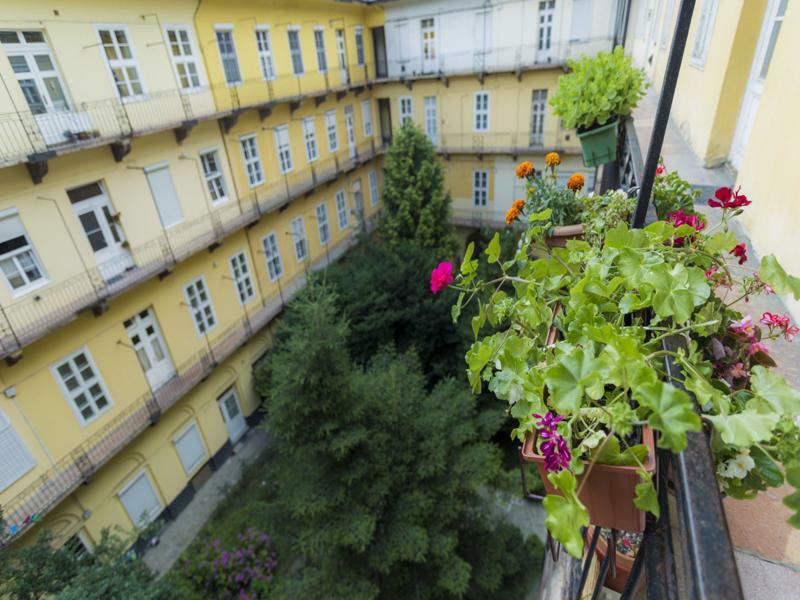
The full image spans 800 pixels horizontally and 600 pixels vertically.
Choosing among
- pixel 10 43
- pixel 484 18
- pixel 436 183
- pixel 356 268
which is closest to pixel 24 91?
pixel 10 43

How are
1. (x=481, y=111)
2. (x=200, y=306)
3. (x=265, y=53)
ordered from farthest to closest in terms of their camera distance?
(x=481, y=111)
(x=265, y=53)
(x=200, y=306)

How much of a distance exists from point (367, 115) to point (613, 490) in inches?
763

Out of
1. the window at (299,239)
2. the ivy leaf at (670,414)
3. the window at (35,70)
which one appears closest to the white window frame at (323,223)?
the window at (299,239)

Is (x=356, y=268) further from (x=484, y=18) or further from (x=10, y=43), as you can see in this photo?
(x=484, y=18)

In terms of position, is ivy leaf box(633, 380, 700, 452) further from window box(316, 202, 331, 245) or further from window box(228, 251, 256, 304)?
window box(316, 202, 331, 245)

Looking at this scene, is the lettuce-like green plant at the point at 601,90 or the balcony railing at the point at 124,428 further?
the balcony railing at the point at 124,428

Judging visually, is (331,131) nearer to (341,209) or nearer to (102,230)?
(341,209)

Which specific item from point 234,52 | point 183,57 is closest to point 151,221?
point 183,57

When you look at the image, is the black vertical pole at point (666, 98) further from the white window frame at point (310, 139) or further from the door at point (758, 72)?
the white window frame at point (310, 139)

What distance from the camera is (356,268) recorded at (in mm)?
13805

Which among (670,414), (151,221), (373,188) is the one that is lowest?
(373,188)

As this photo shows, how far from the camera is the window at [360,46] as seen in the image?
17547 mm

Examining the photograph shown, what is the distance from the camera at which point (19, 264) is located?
294 inches

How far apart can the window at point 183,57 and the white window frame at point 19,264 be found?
4.82 m
